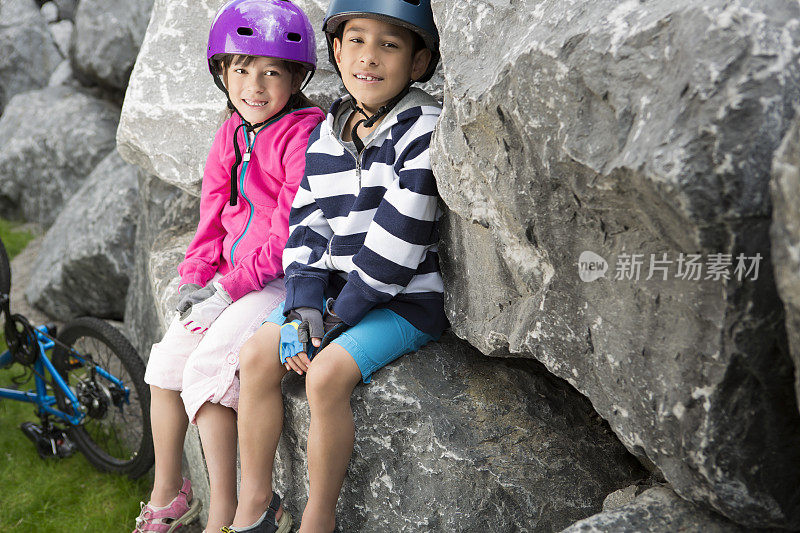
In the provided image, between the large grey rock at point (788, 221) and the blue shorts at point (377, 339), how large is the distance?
1.44 m

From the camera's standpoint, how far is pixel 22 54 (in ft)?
31.0

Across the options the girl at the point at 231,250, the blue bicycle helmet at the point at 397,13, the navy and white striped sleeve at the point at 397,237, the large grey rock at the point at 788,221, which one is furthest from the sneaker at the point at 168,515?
the large grey rock at the point at 788,221

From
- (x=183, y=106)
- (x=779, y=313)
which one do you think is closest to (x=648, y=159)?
(x=779, y=313)

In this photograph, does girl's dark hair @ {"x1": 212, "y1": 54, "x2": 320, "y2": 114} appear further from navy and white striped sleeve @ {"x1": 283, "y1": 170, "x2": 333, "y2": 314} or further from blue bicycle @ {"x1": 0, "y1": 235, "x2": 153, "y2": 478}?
blue bicycle @ {"x1": 0, "y1": 235, "x2": 153, "y2": 478}

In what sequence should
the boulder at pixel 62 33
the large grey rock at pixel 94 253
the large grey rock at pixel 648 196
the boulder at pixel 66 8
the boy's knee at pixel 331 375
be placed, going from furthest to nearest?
the boulder at pixel 66 8 → the boulder at pixel 62 33 → the large grey rock at pixel 94 253 → the boy's knee at pixel 331 375 → the large grey rock at pixel 648 196

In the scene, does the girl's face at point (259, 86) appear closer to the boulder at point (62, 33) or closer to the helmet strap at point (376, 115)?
the helmet strap at point (376, 115)

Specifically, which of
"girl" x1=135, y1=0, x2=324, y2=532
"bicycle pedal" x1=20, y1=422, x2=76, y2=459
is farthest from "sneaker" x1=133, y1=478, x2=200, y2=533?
"bicycle pedal" x1=20, y1=422, x2=76, y2=459

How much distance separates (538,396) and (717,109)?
4.96 feet

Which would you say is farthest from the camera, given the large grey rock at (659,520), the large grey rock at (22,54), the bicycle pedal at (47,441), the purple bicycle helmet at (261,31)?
the large grey rock at (22,54)

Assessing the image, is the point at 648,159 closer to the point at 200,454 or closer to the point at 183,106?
the point at 200,454

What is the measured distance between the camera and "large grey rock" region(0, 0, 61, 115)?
371 inches

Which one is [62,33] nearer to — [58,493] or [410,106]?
[58,493]

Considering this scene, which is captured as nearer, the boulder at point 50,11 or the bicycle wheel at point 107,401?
the bicycle wheel at point 107,401

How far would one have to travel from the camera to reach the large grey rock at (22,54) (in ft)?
30.9
